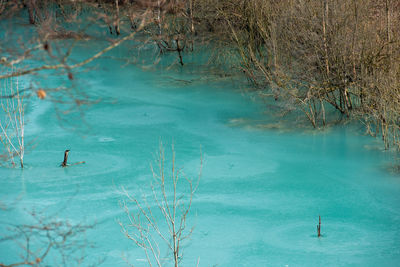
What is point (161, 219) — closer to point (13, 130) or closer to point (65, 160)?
point (65, 160)

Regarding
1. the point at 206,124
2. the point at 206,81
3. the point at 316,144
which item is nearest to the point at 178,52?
the point at 206,81

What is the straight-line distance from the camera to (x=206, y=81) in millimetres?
18062

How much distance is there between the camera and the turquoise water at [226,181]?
8586 millimetres

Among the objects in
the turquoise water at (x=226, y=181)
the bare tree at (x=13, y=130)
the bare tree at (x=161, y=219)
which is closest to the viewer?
the bare tree at (x=161, y=219)

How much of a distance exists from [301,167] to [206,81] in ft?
23.4

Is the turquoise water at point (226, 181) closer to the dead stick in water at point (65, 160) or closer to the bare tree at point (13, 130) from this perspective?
the dead stick in water at point (65, 160)

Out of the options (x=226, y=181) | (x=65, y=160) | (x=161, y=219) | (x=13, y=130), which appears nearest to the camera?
(x=161, y=219)

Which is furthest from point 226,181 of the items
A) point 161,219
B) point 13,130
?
point 13,130

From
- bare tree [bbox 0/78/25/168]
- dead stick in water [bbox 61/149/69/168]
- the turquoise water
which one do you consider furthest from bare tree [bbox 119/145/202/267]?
bare tree [bbox 0/78/25/168]

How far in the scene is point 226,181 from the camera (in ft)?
36.2

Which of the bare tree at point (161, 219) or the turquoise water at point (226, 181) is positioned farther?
the turquoise water at point (226, 181)

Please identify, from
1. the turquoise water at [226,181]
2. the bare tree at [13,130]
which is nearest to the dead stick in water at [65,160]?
the turquoise water at [226,181]

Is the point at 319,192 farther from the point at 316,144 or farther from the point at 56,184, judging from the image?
the point at 56,184

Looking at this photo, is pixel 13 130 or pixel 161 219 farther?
pixel 13 130
